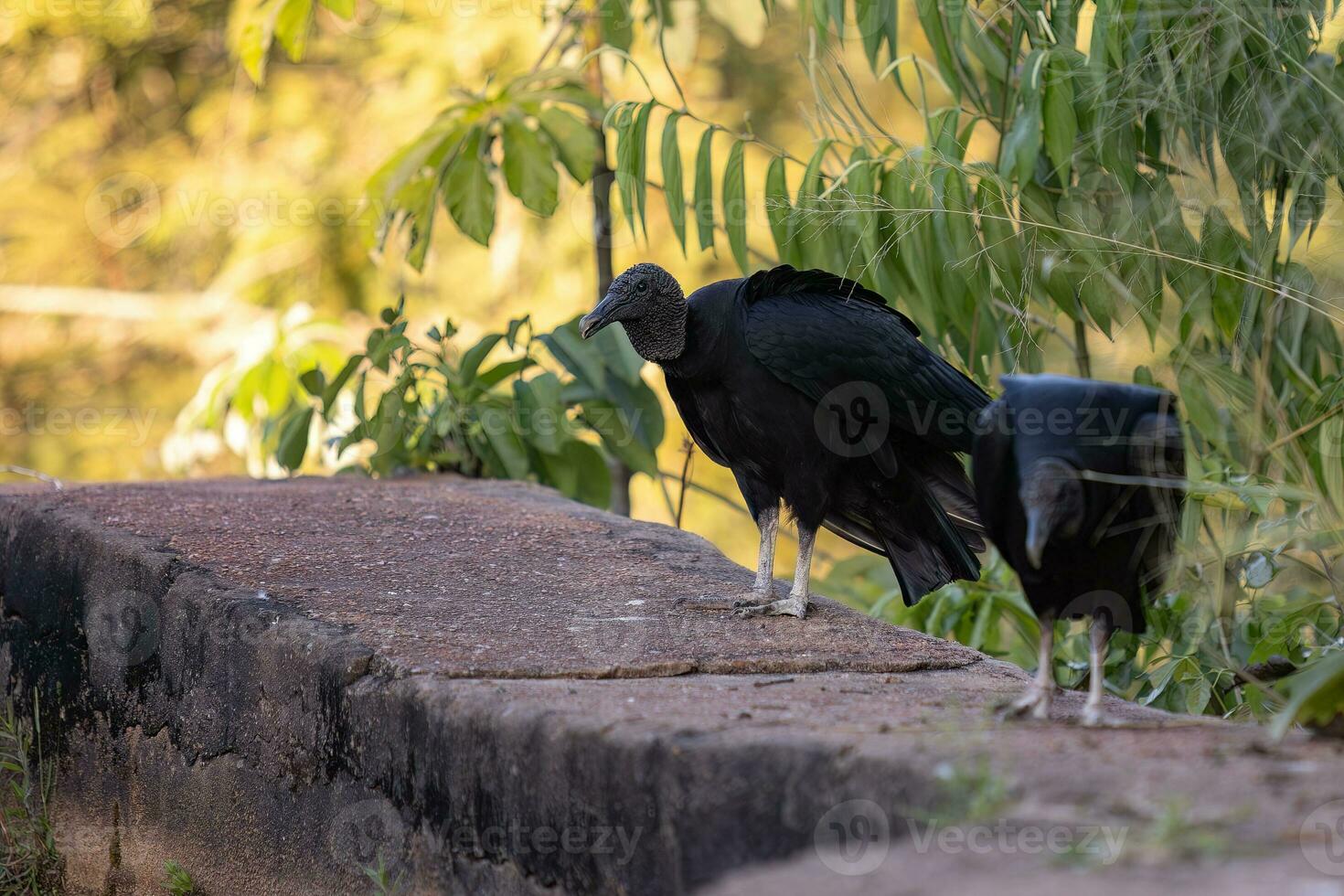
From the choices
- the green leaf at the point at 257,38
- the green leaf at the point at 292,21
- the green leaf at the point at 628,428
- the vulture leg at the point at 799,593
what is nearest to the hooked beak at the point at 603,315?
the vulture leg at the point at 799,593

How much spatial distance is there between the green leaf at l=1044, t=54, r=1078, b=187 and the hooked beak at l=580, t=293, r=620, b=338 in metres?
1.14

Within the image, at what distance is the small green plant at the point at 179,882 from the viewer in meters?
2.73

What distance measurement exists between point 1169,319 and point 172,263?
9021mm

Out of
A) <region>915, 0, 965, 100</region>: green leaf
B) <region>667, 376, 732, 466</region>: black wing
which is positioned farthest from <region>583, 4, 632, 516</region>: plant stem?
<region>667, 376, 732, 466</region>: black wing

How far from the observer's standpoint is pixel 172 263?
10633 millimetres

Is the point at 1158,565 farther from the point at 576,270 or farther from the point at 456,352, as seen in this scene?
the point at 576,270

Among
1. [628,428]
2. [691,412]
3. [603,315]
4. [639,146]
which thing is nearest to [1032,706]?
[691,412]

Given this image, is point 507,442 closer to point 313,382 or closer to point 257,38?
point 313,382

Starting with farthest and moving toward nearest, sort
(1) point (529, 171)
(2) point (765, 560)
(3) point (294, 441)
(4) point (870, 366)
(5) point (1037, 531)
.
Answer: (3) point (294, 441) < (1) point (529, 171) < (2) point (765, 560) < (4) point (870, 366) < (5) point (1037, 531)

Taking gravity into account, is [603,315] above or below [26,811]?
above

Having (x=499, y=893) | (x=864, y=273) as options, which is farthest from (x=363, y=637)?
(x=864, y=273)

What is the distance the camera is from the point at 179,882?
2746 mm

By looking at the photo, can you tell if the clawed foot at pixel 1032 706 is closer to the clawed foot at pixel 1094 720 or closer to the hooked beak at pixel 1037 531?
the clawed foot at pixel 1094 720

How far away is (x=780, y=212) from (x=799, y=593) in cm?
112
